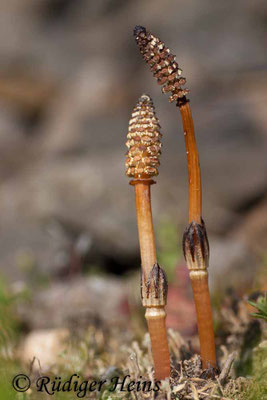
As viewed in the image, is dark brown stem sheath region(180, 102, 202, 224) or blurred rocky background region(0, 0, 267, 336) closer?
dark brown stem sheath region(180, 102, 202, 224)

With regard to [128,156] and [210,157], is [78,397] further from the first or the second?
[210,157]

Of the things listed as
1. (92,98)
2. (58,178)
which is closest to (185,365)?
(58,178)

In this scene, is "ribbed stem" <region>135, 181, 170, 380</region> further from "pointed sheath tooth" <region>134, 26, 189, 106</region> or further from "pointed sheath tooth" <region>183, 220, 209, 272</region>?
"pointed sheath tooth" <region>134, 26, 189, 106</region>

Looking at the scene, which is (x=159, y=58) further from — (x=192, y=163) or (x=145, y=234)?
(x=145, y=234)

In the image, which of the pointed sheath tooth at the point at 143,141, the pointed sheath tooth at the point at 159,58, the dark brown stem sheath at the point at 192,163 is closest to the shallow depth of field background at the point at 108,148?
the dark brown stem sheath at the point at 192,163

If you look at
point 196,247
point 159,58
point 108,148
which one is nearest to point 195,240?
point 196,247
